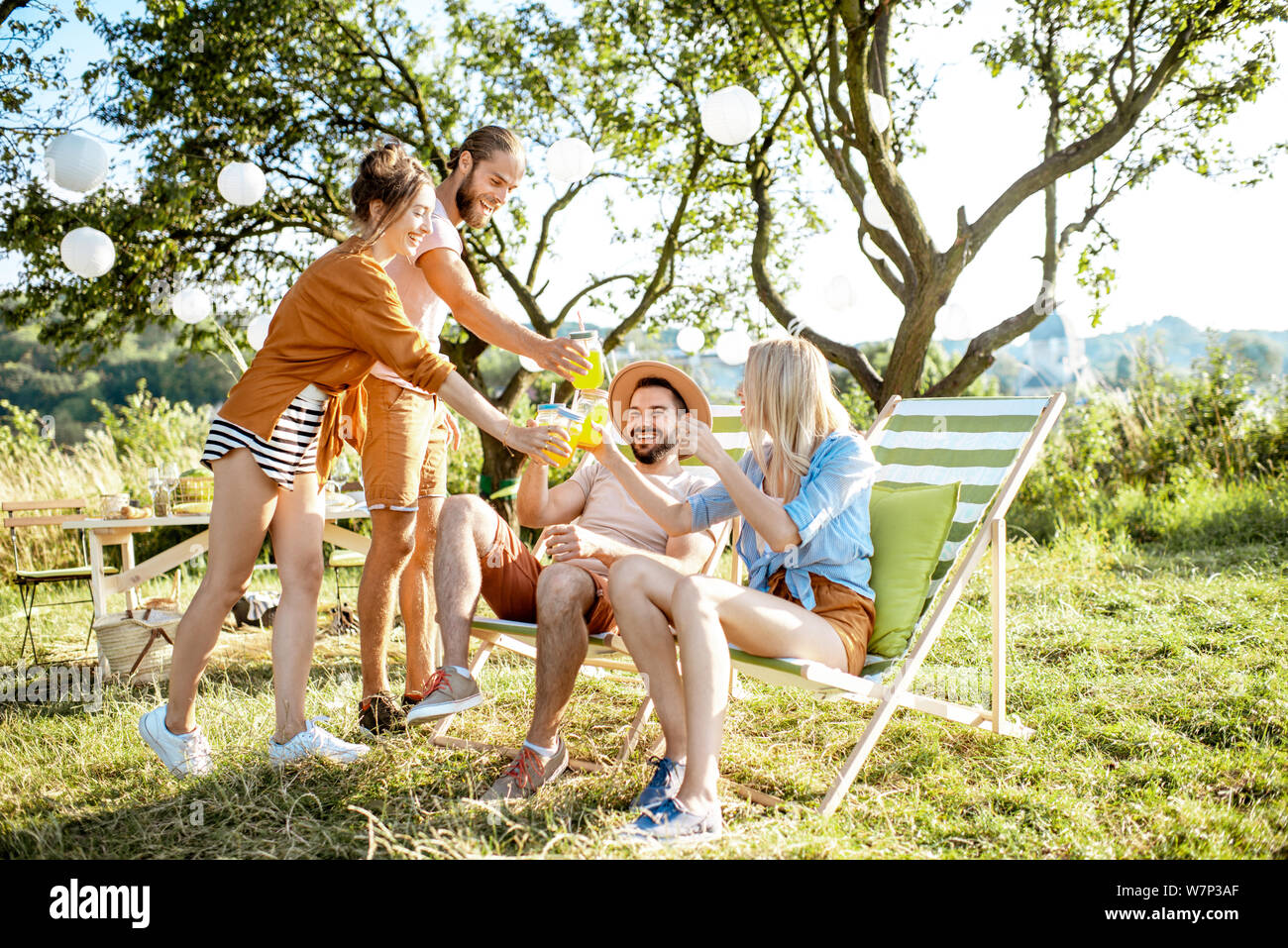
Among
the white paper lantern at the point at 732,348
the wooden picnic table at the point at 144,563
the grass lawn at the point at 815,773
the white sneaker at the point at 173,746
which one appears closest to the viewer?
the grass lawn at the point at 815,773

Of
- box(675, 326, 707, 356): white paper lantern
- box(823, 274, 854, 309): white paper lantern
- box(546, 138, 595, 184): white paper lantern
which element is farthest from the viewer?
box(675, 326, 707, 356): white paper lantern

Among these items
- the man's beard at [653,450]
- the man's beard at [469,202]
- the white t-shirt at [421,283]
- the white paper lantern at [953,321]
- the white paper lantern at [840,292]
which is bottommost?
the man's beard at [653,450]

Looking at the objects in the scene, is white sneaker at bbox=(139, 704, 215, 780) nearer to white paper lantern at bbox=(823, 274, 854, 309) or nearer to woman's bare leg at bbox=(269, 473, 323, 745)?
woman's bare leg at bbox=(269, 473, 323, 745)

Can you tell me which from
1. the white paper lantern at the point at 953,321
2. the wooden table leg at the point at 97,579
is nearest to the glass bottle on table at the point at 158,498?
the wooden table leg at the point at 97,579

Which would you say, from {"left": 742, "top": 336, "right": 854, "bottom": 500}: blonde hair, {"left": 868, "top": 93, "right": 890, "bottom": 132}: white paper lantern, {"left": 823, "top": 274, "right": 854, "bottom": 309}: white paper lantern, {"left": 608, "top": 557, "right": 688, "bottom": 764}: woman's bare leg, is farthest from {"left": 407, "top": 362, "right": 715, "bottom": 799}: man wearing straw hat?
{"left": 868, "top": 93, "right": 890, "bottom": 132}: white paper lantern

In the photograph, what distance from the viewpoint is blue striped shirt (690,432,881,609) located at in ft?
7.92

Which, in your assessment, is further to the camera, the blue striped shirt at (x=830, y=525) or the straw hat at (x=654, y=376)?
the straw hat at (x=654, y=376)

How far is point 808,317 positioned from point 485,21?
3526mm

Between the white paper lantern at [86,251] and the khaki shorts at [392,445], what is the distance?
2.72 metres

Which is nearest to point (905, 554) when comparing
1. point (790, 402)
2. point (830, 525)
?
point (830, 525)

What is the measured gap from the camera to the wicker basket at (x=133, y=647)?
13.7ft

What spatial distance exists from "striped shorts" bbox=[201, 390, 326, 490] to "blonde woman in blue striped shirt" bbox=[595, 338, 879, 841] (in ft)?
2.57

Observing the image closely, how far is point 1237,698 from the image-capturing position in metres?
3.04

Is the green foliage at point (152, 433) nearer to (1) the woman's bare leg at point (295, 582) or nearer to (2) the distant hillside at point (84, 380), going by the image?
(1) the woman's bare leg at point (295, 582)
